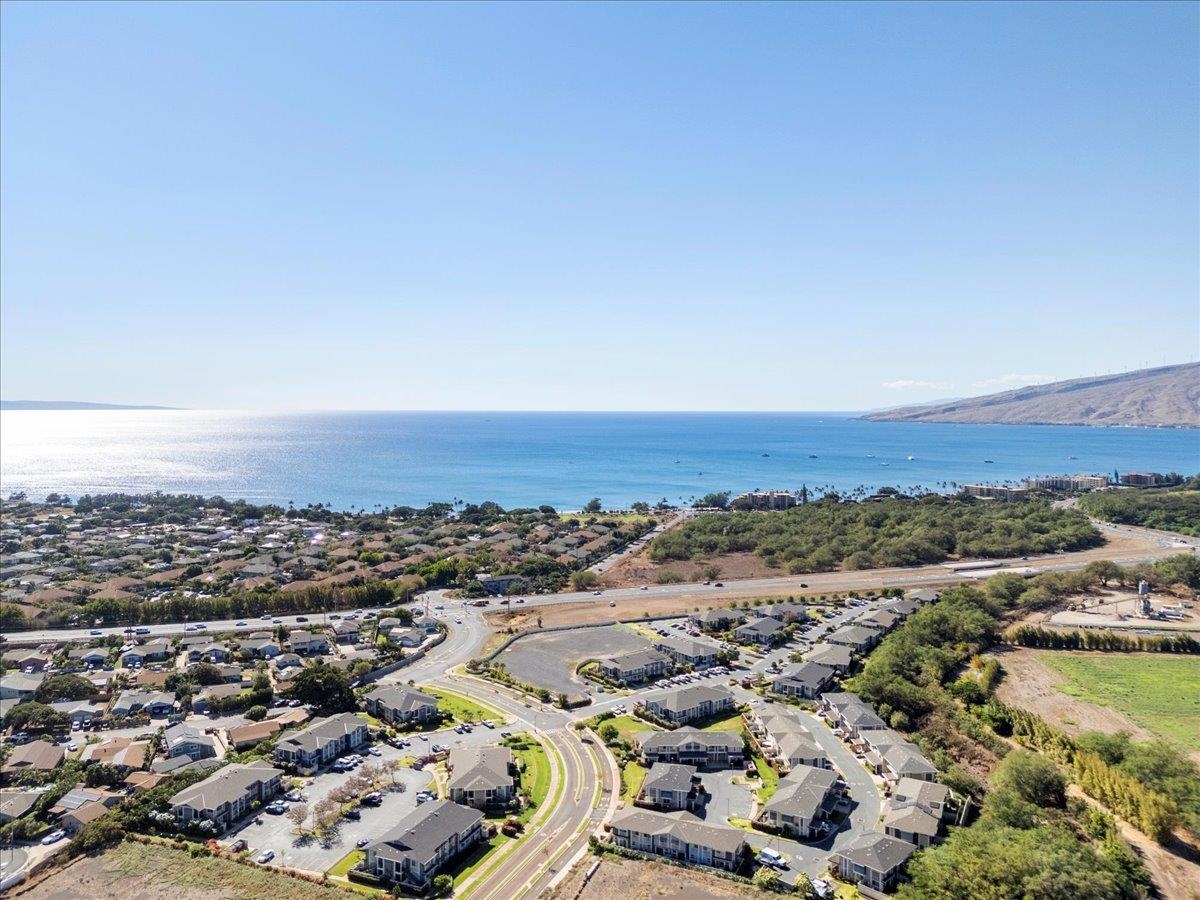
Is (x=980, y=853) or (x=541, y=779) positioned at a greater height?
(x=980, y=853)

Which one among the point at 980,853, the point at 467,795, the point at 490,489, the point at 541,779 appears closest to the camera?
the point at 980,853

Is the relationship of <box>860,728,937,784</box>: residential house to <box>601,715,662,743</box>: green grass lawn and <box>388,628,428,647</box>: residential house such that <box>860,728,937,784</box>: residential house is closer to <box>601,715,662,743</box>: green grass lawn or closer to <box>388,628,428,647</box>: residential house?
<box>601,715,662,743</box>: green grass lawn

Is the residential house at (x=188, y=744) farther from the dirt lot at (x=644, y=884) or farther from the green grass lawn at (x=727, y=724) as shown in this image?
the green grass lawn at (x=727, y=724)

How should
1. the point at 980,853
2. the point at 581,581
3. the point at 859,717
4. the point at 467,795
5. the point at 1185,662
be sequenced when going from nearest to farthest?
the point at 980,853
the point at 467,795
the point at 859,717
the point at 1185,662
the point at 581,581

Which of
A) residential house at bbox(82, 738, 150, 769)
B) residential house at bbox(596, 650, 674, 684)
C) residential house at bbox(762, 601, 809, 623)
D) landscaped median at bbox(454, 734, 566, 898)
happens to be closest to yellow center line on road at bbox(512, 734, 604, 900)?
landscaped median at bbox(454, 734, 566, 898)

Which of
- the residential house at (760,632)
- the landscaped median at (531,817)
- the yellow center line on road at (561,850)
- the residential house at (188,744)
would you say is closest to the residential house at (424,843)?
the landscaped median at (531,817)

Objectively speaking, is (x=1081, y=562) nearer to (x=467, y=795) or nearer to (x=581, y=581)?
(x=581, y=581)

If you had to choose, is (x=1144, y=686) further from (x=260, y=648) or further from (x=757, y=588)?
(x=260, y=648)

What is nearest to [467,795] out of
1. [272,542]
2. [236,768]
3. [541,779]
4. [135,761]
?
[541,779]
